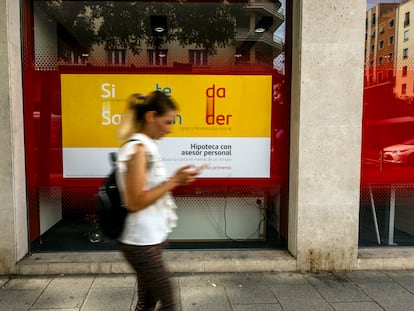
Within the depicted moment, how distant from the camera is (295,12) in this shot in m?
4.27

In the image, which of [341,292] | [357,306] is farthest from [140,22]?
[357,306]

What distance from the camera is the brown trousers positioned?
7.07 ft

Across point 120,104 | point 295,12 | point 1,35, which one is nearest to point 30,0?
point 1,35

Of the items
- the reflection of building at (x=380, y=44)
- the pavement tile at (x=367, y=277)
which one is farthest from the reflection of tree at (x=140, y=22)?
the pavement tile at (x=367, y=277)

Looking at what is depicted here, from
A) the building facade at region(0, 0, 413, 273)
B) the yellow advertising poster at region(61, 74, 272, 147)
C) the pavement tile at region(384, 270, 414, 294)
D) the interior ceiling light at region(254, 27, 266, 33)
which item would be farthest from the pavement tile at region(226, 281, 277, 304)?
the interior ceiling light at region(254, 27, 266, 33)

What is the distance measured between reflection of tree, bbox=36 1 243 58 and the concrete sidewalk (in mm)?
2650

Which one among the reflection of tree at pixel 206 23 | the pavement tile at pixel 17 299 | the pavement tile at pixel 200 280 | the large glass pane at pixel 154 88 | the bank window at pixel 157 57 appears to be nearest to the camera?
the pavement tile at pixel 17 299

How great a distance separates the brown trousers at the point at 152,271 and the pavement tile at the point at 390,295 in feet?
7.60

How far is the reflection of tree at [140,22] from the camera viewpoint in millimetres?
4621

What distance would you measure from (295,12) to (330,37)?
1.64ft

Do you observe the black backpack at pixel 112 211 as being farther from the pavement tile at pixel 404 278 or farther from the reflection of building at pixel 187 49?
the pavement tile at pixel 404 278

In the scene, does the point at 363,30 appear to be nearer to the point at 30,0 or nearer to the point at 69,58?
the point at 69,58

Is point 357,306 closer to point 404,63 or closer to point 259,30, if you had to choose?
point 404,63

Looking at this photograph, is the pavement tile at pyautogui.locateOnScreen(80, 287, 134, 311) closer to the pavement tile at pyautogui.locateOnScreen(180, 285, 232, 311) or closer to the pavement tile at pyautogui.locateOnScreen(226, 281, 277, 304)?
the pavement tile at pyautogui.locateOnScreen(180, 285, 232, 311)
